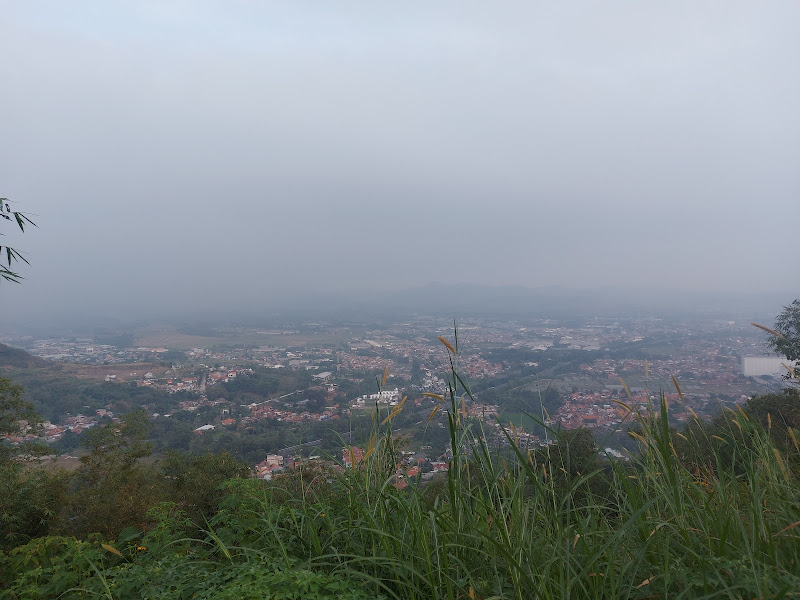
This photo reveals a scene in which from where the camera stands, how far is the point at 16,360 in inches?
586

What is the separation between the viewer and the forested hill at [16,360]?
46.8ft

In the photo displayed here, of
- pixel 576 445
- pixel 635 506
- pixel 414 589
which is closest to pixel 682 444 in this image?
pixel 576 445

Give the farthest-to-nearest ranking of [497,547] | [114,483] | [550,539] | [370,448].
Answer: [114,483]
[370,448]
[550,539]
[497,547]

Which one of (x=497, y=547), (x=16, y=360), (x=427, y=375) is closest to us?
(x=497, y=547)

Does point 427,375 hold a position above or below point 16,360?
above

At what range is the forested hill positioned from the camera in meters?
14.3

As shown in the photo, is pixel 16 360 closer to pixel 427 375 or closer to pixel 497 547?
pixel 427 375

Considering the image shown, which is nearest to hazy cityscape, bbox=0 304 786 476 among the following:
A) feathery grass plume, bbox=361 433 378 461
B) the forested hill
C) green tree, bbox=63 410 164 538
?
feathery grass plume, bbox=361 433 378 461

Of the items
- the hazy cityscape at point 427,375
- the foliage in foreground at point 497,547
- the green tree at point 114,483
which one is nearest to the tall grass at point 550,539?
the foliage in foreground at point 497,547

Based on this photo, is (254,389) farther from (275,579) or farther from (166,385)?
(275,579)

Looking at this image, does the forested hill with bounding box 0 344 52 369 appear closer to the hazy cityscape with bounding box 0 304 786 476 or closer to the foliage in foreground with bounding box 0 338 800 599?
the hazy cityscape with bounding box 0 304 786 476

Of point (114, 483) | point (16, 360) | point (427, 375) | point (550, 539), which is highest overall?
point (550, 539)

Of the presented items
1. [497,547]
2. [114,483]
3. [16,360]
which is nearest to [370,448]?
[497,547]

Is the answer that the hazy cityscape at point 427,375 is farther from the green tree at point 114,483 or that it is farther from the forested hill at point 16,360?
the forested hill at point 16,360
